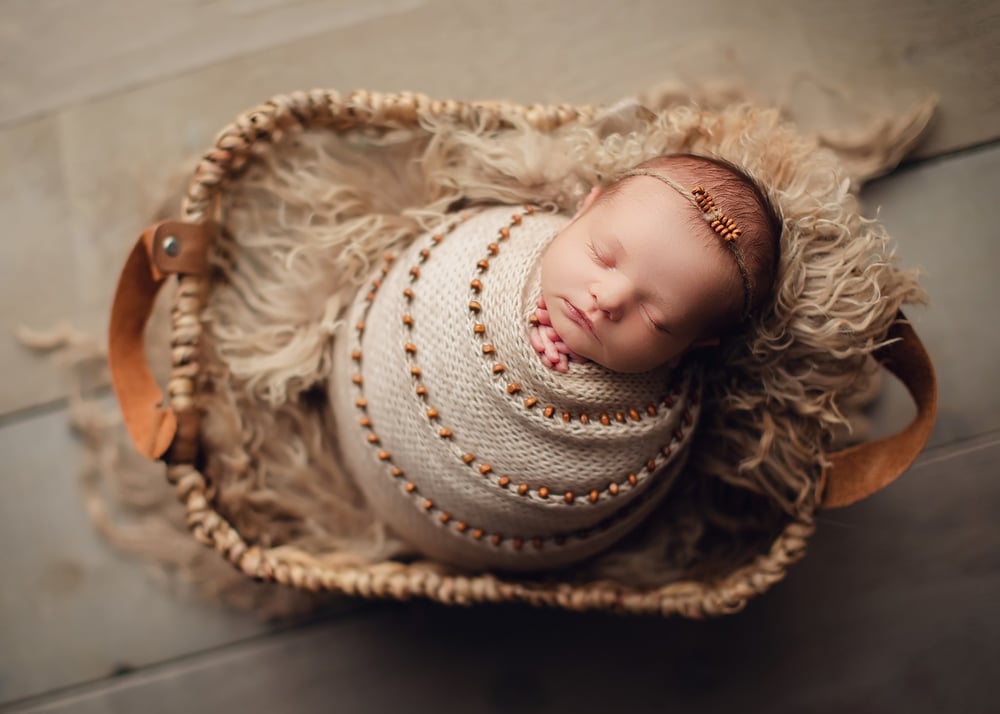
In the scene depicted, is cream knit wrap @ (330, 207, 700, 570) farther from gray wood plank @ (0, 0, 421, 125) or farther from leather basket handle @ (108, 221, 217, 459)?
gray wood plank @ (0, 0, 421, 125)

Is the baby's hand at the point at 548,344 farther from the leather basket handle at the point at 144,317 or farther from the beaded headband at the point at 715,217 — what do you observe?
the leather basket handle at the point at 144,317

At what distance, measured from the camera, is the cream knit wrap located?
0.75 metres

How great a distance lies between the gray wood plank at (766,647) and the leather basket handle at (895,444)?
0.73 feet

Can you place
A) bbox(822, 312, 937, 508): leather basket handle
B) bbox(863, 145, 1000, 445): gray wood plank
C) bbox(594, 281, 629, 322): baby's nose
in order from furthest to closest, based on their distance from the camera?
1. bbox(863, 145, 1000, 445): gray wood plank
2. bbox(822, 312, 937, 508): leather basket handle
3. bbox(594, 281, 629, 322): baby's nose

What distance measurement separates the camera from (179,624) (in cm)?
109

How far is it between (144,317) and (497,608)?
615 millimetres

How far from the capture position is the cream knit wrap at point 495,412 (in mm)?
750

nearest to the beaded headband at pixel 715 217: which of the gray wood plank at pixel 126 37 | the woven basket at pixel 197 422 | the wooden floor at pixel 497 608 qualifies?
the woven basket at pixel 197 422

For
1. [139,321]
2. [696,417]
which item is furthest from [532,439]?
→ [139,321]

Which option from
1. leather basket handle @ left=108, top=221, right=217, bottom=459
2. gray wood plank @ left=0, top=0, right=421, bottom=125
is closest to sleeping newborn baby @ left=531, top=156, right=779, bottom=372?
leather basket handle @ left=108, top=221, right=217, bottom=459

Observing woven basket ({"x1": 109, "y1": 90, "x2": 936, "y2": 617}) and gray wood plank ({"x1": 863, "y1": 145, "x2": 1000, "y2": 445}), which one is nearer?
woven basket ({"x1": 109, "y1": 90, "x2": 936, "y2": 617})

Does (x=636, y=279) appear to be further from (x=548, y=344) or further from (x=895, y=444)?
(x=895, y=444)

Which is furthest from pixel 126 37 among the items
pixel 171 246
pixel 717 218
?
pixel 717 218

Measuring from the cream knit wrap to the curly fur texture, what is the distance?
65 mm
